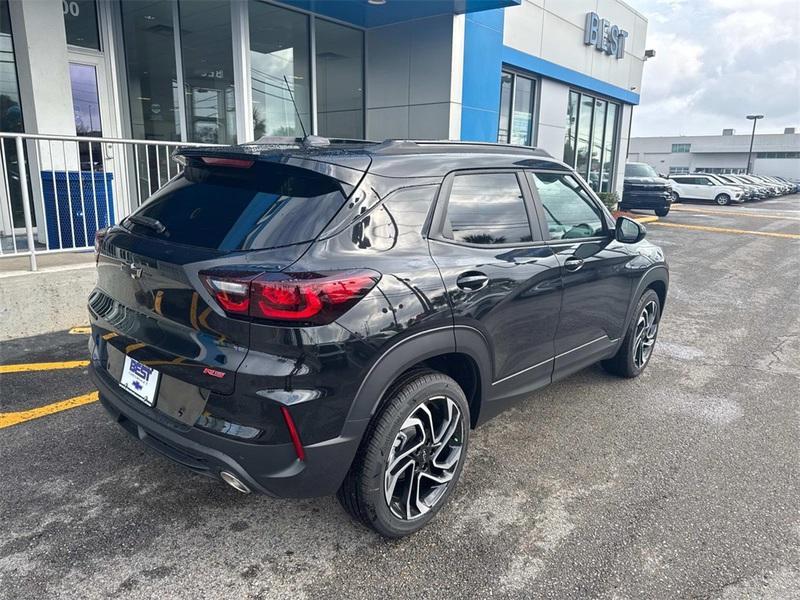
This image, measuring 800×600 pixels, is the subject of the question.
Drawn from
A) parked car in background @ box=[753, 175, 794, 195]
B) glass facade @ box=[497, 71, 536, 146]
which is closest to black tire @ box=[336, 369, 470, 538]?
glass facade @ box=[497, 71, 536, 146]

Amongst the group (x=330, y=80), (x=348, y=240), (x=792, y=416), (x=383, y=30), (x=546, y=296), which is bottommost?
(x=792, y=416)

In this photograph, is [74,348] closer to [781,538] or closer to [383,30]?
[781,538]

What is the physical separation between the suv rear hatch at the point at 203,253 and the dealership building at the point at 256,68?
4.57 meters

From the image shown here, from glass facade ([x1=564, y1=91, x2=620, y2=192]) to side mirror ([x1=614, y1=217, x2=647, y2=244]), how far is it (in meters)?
11.9

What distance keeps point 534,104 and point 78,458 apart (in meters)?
13.0

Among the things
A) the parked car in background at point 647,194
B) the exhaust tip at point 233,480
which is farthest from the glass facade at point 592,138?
the exhaust tip at point 233,480

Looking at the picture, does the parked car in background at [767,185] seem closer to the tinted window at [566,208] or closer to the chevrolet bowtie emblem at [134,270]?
the tinted window at [566,208]

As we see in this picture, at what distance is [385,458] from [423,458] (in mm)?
318

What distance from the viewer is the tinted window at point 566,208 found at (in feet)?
11.2

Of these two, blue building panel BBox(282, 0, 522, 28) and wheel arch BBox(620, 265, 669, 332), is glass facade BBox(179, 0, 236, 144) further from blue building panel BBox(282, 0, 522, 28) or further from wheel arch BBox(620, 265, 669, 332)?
wheel arch BBox(620, 265, 669, 332)

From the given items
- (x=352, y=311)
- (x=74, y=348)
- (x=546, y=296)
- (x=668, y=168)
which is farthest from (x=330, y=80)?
(x=668, y=168)

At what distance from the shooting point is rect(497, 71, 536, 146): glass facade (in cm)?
1280

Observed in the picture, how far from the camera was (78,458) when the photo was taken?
10.5ft

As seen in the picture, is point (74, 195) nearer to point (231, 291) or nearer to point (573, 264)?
point (231, 291)
